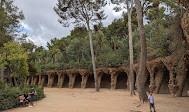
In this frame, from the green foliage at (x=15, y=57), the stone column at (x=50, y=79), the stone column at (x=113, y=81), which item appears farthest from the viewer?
the stone column at (x=50, y=79)

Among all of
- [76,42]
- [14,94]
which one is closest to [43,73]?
[76,42]

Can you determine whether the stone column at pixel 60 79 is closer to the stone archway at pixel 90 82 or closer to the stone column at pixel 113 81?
the stone archway at pixel 90 82

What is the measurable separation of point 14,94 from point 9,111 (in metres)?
1.24

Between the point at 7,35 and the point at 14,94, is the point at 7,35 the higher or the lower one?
the higher one

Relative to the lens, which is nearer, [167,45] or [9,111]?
[9,111]

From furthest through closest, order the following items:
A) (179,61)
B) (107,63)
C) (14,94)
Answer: (107,63)
(179,61)
(14,94)

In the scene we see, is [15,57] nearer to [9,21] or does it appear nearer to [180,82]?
[9,21]

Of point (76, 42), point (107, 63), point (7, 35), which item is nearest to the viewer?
point (7, 35)

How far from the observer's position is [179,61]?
11.6 metres

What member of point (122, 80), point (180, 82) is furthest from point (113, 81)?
point (180, 82)

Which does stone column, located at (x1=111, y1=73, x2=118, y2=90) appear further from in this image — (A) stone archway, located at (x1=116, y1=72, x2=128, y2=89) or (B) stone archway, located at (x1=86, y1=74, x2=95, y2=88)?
(B) stone archway, located at (x1=86, y1=74, x2=95, y2=88)

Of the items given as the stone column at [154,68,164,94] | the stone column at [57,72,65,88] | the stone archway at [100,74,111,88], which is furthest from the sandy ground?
the stone column at [57,72,65,88]

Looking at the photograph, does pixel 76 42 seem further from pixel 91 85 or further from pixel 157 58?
pixel 157 58

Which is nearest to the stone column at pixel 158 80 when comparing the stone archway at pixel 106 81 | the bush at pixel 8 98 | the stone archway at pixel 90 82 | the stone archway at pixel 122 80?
the stone archway at pixel 122 80
